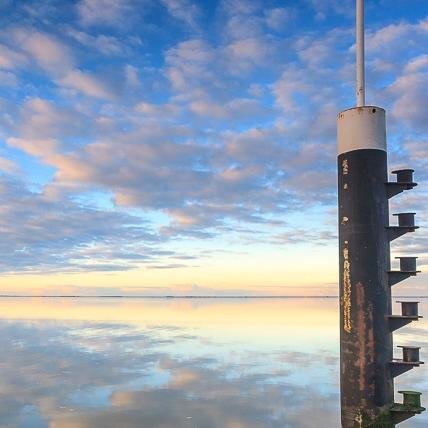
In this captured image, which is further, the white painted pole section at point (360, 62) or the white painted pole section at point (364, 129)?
the white painted pole section at point (360, 62)

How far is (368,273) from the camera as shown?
271 inches

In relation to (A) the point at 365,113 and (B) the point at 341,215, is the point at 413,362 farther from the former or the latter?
(A) the point at 365,113

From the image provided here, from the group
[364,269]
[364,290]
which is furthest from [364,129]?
[364,290]

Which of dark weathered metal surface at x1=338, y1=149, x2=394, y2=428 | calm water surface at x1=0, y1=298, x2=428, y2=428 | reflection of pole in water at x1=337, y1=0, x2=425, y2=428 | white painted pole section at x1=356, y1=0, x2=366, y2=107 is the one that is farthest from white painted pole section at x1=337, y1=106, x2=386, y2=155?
calm water surface at x1=0, y1=298, x2=428, y2=428

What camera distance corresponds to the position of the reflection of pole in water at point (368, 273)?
Answer: 6.74 meters

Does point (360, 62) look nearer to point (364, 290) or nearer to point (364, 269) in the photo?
point (364, 269)

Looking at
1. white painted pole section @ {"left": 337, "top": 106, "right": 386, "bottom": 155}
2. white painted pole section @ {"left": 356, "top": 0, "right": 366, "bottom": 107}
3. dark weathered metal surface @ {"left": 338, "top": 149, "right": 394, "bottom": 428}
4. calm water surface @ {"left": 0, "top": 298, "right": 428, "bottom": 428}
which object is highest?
white painted pole section @ {"left": 356, "top": 0, "right": 366, "bottom": 107}

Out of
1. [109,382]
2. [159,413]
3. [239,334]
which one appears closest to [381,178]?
[159,413]

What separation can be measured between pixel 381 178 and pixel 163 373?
20.7 m

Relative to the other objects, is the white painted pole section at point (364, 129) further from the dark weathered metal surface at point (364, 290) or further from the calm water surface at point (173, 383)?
the calm water surface at point (173, 383)

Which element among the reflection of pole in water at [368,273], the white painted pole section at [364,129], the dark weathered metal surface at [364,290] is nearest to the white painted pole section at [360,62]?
the reflection of pole in water at [368,273]

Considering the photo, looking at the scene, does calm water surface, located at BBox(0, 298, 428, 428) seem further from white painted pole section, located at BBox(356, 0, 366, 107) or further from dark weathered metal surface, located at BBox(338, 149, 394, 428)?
white painted pole section, located at BBox(356, 0, 366, 107)

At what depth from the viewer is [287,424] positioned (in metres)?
16.8

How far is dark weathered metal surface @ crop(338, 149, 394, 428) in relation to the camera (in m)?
6.73
